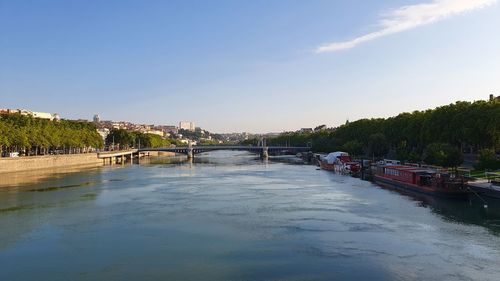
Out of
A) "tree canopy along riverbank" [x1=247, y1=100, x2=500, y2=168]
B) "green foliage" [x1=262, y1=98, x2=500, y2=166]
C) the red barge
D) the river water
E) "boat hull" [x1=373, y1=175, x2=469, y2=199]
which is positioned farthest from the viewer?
"green foliage" [x1=262, y1=98, x2=500, y2=166]

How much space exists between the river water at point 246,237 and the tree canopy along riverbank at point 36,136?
3353 cm

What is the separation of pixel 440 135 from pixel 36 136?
59888mm

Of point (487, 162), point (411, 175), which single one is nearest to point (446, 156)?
point (487, 162)

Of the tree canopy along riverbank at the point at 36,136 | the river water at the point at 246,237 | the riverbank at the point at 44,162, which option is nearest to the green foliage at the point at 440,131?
the river water at the point at 246,237

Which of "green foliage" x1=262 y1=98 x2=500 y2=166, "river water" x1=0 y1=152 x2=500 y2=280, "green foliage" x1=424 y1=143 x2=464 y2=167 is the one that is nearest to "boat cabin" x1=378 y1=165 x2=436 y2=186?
"green foliage" x1=424 y1=143 x2=464 y2=167

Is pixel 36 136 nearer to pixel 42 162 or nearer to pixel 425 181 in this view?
pixel 42 162

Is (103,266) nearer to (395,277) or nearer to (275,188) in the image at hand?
(395,277)

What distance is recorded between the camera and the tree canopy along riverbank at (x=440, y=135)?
4894 cm

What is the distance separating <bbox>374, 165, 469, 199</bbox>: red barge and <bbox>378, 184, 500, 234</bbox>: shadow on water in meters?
0.54

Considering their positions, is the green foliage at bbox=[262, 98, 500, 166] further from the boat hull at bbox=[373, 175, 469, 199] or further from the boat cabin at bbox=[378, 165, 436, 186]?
the boat hull at bbox=[373, 175, 469, 199]

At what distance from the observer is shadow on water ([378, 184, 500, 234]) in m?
27.5

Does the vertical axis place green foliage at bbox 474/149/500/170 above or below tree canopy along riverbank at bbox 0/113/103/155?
below

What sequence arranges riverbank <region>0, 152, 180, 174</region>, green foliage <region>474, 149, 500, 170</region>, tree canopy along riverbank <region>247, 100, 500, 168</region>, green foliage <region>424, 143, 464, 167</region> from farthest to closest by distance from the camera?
1. riverbank <region>0, 152, 180, 174</region>
2. tree canopy along riverbank <region>247, 100, 500, 168</region>
3. green foliage <region>424, 143, 464, 167</region>
4. green foliage <region>474, 149, 500, 170</region>

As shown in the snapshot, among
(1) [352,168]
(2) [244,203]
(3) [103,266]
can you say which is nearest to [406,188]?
(2) [244,203]
